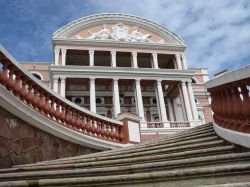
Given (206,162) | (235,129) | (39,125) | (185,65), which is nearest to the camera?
(206,162)

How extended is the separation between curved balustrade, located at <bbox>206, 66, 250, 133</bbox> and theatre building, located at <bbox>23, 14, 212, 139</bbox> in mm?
17761

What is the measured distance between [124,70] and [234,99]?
69.0ft

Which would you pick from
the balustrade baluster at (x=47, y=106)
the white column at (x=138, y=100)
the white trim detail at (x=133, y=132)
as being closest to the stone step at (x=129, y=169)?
the balustrade baluster at (x=47, y=106)

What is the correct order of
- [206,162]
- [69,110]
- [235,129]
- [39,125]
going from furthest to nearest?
1. [69,110]
2. [39,125]
3. [235,129]
4. [206,162]

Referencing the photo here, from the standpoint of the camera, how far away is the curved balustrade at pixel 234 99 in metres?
3.17

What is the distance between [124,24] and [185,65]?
784 cm

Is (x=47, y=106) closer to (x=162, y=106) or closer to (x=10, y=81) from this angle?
(x=10, y=81)

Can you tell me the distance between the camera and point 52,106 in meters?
5.40

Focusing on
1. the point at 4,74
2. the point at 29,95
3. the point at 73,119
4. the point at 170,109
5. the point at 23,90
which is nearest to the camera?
the point at 4,74

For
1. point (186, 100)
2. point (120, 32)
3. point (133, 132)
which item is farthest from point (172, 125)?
point (133, 132)

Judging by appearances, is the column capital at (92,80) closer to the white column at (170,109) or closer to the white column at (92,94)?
the white column at (92,94)

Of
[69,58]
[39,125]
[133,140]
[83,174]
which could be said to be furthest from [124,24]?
[83,174]

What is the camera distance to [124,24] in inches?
1109

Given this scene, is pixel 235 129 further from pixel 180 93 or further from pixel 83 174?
pixel 180 93
